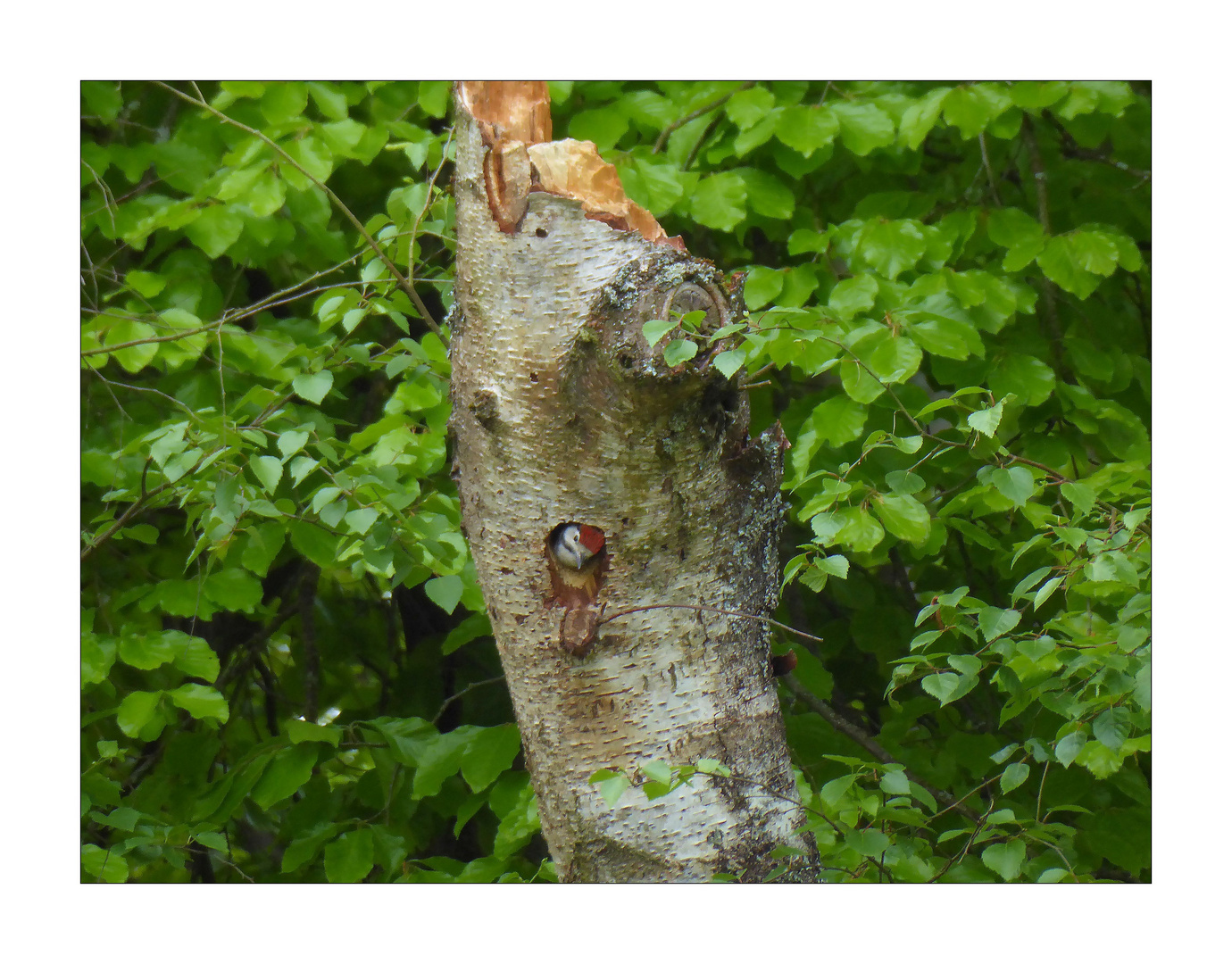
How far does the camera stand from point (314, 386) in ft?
3.54

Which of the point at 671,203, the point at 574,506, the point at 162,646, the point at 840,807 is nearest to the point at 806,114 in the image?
the point at 671,203

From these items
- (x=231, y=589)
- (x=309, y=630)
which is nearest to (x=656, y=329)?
(x=231, y=589)

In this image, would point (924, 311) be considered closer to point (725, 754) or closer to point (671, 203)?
point (671, 203)

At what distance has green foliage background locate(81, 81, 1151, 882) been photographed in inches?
40.3

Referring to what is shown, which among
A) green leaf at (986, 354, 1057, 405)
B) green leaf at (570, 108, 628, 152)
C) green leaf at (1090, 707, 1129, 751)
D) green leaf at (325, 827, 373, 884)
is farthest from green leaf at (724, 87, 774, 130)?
green leaf at (325, 827, 373, 884)

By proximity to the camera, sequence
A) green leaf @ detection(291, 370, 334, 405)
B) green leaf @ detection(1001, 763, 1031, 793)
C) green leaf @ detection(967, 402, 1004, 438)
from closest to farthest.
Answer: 1. green leaf @ detection(967, 402, 1004, 438)
2. green leaf @ detection(1001, 763, 1031, 793)
3. green leaf @ detection(291, 370, 334, 405)

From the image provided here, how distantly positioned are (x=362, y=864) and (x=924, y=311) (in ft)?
3.46

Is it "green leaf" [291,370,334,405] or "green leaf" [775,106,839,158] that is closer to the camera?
"green leaf" [291,370,334,405]

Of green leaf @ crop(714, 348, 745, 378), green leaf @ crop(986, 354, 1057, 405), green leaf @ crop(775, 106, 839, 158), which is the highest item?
green leaf @ crop(775, 106, 839, 158)

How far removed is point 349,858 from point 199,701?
30 cm

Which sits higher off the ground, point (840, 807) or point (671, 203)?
point (671, 203)

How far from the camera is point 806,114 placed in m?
1.33

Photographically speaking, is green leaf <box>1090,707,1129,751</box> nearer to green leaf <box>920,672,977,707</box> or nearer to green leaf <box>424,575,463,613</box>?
green leaf <box>920,672,977,707</box>

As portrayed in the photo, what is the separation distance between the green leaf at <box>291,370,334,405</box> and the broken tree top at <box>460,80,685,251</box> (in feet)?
1.21
